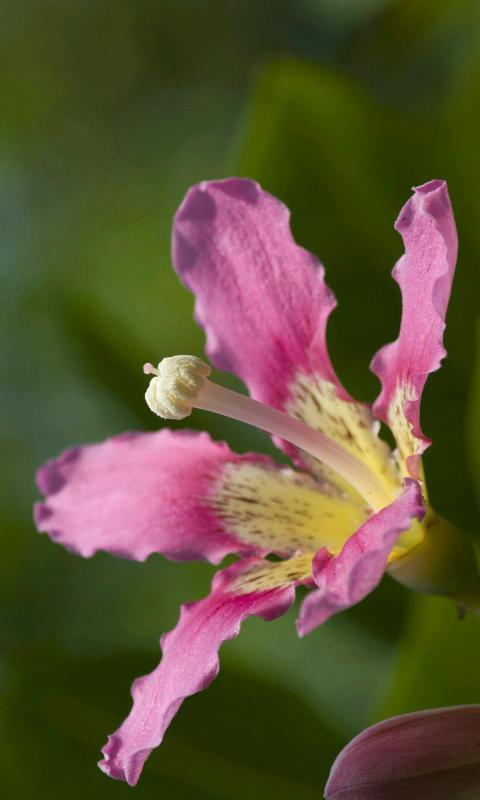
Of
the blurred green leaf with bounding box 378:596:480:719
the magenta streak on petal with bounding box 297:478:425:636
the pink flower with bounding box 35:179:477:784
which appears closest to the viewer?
the magenta streak on petal with bounding box 297:478:425:636

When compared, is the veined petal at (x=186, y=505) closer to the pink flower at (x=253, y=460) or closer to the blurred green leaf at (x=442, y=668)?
the pink flower at (x=253, y=460)

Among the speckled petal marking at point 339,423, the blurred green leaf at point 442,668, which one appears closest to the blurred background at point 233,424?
the blurred green leaf at point 442,668

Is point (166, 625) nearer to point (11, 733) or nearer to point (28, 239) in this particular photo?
point (11, 733)

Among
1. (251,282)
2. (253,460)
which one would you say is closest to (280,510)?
(253,460)

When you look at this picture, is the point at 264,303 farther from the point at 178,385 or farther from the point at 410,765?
the point at 410,765

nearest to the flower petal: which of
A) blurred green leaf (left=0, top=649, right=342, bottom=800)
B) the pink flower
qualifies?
the pink flower

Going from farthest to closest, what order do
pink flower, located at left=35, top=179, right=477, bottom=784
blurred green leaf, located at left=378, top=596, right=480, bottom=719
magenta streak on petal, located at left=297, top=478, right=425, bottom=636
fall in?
blurred green leaf, located at left=378, top=596, right=480, bottom=719 < pink flower, located at left=35, top=179, right=477, bottom=784 < magenta streak on petal, located at left=297, top=478, right=425, bottom=636

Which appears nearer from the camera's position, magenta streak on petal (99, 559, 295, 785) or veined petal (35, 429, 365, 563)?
magenta streak on petal (99, 559, 295, 785)

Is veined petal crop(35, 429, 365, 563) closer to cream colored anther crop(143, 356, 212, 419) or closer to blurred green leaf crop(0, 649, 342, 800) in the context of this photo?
cream colored anther crop(143, 356, 212, 419)

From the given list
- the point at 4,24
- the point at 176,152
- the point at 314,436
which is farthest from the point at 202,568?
the point at 4,24
